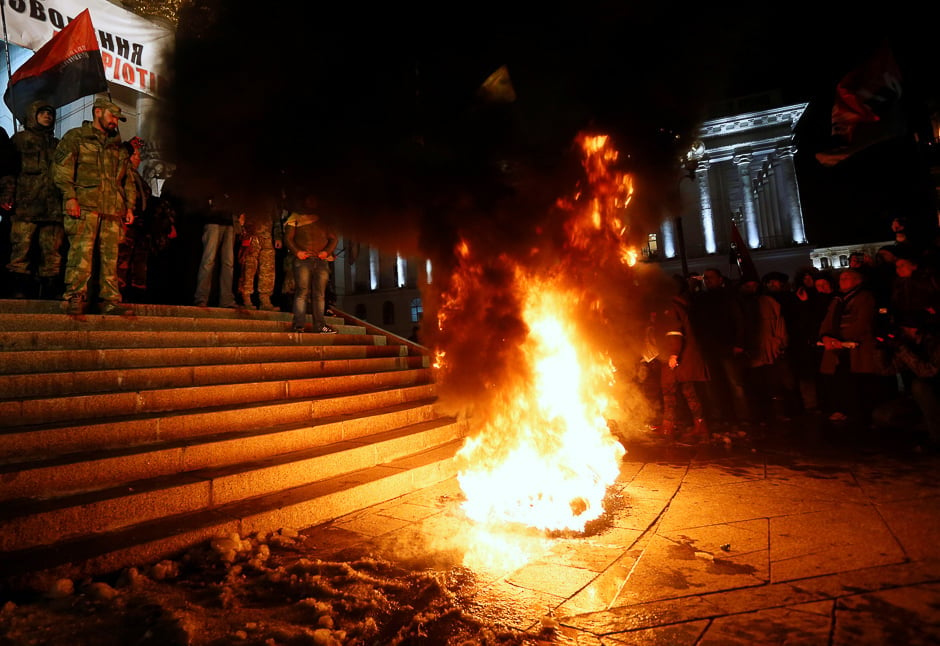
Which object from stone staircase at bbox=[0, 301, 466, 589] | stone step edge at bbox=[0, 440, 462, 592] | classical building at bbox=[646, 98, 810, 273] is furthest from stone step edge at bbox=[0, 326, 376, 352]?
classical building at bbox=[646, 98, 810, 273]

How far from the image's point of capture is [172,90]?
708 cm

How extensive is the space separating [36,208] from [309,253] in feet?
11.3

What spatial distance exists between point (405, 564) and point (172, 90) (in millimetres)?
7696

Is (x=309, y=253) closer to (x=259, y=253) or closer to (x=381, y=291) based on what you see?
(x=259, y=253)

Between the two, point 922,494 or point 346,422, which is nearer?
point 922,494

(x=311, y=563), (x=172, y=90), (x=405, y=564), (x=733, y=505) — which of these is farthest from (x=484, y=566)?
(x=172, y=90)

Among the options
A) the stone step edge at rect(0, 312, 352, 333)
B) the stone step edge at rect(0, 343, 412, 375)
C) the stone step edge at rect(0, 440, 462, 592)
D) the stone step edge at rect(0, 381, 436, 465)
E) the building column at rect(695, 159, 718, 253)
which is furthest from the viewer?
the building column at rect(695, 159, 718, 253)

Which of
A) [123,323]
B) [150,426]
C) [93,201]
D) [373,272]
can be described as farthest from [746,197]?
[150,426]

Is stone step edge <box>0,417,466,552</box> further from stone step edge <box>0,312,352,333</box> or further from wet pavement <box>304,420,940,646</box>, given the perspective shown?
stone step edge <box>0,312,352,333</box>

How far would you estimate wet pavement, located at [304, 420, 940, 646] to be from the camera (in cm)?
217

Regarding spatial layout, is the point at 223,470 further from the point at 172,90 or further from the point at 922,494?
the point at 172,90

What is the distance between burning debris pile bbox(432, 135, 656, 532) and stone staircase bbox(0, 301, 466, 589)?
929mm

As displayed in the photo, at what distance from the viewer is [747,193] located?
128 ft

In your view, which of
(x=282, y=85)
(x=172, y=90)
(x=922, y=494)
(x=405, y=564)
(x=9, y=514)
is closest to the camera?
(x=9, y=514)
